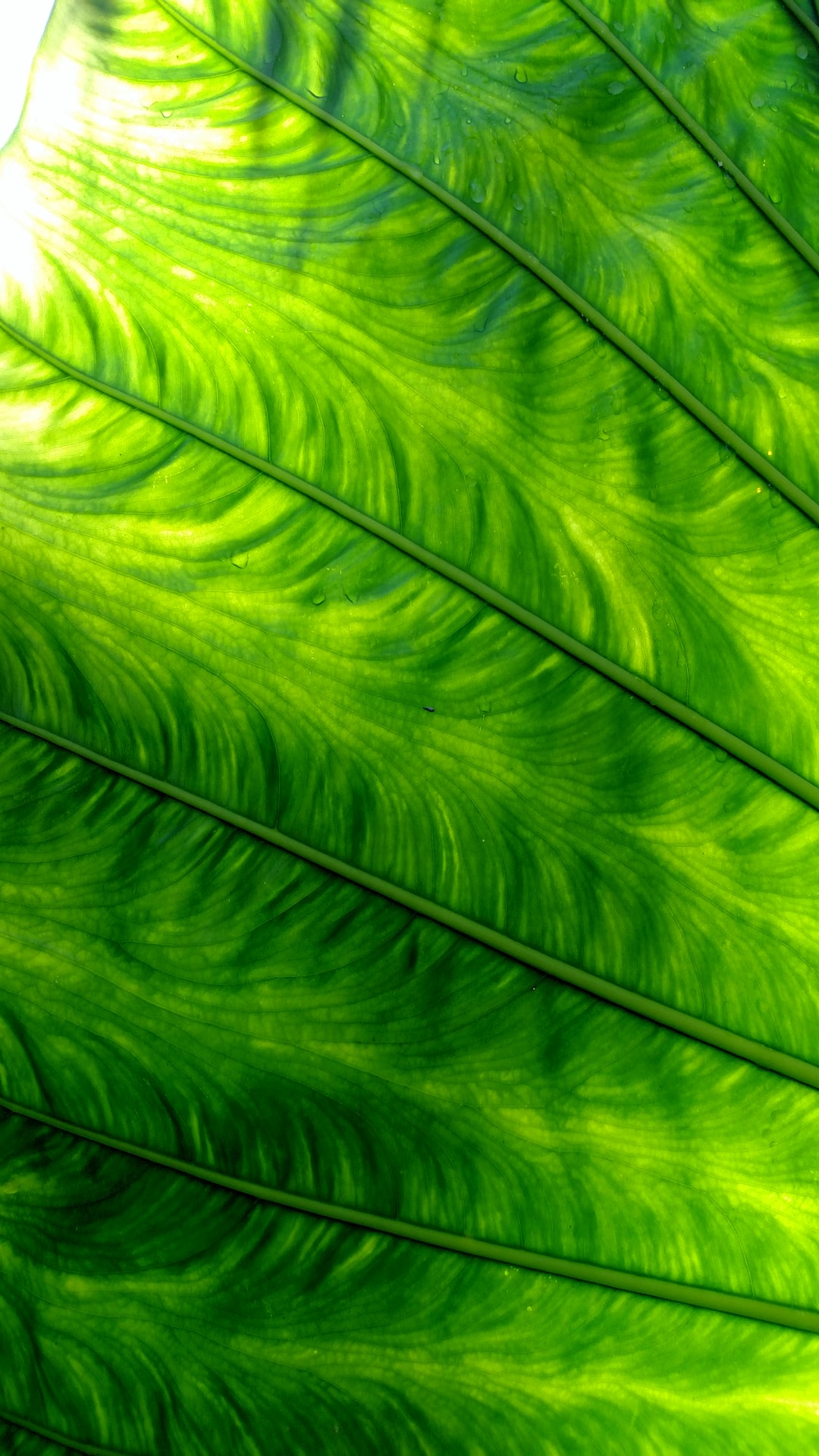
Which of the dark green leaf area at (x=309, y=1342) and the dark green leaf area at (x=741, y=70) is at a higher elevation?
the dark green leaf area at (x=741, y=70)

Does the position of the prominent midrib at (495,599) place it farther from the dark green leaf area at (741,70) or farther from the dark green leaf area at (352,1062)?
the dark green leaf area at (741,70)

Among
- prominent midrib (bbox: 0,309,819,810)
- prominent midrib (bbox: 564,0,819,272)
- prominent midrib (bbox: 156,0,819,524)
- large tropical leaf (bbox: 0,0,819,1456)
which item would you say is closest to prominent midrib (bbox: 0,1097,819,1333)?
large tropical leaf (bbox: 0,0,819,1456)

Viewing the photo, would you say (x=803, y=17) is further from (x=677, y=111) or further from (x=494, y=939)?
(x=494, y=939)

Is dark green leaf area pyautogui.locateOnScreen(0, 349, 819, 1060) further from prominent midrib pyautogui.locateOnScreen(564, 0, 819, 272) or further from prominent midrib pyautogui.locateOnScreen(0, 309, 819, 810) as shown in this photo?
prominent midrib pyautogui.locateOnScreen(564, 0, 819, 272)

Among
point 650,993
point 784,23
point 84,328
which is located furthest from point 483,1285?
point 784,23

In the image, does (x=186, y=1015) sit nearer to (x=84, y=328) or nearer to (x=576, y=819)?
(x=576, y=819)

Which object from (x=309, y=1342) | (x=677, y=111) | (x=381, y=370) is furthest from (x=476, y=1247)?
(x=677, y=111)

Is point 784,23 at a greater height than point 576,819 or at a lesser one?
greater

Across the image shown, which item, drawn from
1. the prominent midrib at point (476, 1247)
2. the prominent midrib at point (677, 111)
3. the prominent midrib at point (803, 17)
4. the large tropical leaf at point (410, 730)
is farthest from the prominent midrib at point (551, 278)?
the prominent midrib at point (476, 1247)
